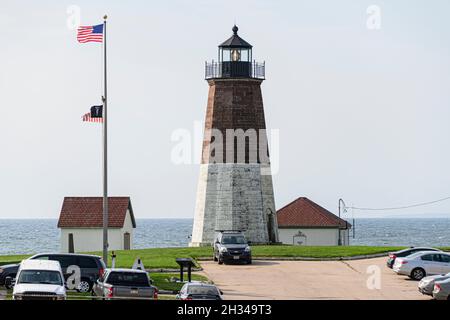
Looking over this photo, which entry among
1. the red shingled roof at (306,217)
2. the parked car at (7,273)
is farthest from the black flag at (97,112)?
the red shingled roof at (306,217)

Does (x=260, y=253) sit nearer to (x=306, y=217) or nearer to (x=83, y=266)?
(x=83, y=266)

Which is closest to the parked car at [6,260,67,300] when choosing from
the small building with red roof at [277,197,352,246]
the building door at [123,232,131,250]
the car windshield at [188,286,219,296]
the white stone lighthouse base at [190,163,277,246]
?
the car windshield at [188,286,219,296]

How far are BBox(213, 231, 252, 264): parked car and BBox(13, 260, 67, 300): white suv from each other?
2016 cm

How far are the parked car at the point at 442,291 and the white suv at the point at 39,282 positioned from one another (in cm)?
1366

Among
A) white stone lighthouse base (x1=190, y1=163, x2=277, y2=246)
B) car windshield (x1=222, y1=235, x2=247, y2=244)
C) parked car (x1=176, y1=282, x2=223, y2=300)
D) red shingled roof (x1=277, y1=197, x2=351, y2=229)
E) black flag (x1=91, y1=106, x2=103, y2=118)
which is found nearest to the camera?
parked car (x1=176, y1=282, x2=223, y2=300)

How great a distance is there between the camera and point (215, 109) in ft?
240

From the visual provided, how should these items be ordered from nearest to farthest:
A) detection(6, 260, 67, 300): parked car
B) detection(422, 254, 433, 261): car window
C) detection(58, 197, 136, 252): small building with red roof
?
detection(6, 260, 67, 300): parked car
detection(422, 254, 433, 261): car window
detection(58, 197, 136, 252): small building with red roof

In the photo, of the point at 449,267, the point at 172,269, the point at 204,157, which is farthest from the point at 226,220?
the point at 449,267

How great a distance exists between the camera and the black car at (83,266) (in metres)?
44.5

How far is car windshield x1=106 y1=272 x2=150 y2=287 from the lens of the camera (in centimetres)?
3944

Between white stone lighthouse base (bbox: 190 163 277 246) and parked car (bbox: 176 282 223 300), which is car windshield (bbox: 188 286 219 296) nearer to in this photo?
parked car (bbox: 176 282 223 300)

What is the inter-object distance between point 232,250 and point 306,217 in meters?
35.8
